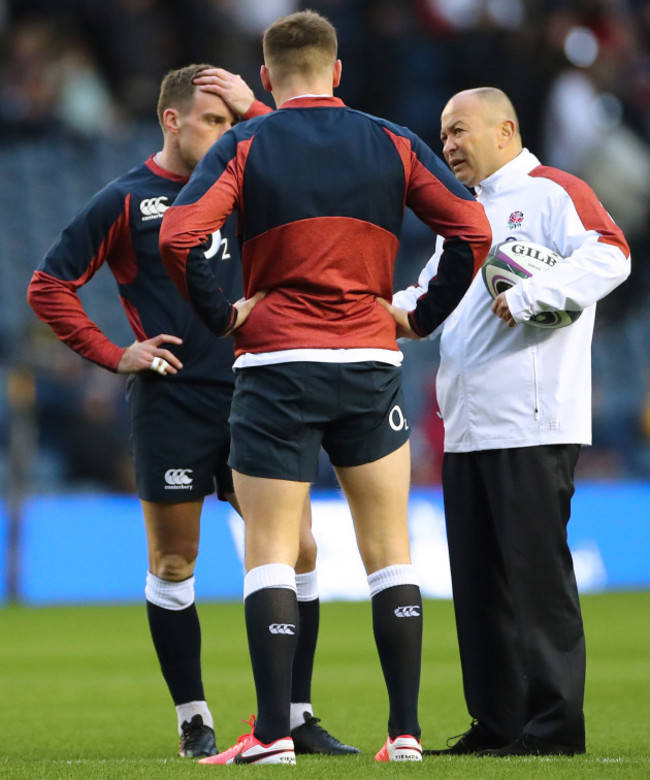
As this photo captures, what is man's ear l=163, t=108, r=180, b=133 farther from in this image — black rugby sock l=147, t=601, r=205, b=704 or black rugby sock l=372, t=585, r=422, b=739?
black rugby sock l=372, t=585, r=422, b=739

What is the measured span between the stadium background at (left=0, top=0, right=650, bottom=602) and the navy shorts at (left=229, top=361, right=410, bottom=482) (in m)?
8.53

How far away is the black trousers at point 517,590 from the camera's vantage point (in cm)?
453

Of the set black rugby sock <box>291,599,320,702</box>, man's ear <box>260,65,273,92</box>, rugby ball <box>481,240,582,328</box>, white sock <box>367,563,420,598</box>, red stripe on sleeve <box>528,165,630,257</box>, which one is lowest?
black rugby sock <box>291,599,320,702</box>

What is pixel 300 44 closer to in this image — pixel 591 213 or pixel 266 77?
pixel 266 77

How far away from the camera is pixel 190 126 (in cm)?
521

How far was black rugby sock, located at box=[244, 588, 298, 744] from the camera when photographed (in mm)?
4113

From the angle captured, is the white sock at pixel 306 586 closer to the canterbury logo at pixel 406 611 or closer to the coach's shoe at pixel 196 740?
the coach's shoe at pixel 196 740

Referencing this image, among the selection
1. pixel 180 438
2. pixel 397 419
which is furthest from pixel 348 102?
pixel 397 419

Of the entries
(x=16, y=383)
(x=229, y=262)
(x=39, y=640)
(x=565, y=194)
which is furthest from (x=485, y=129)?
(x=16, y=383)

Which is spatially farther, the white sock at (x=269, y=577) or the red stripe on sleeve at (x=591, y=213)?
the red stripe on sleeve at (x=591, y=213)

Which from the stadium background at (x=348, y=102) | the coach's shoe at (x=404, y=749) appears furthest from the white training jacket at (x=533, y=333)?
the stadium background at (x=348, y=102)

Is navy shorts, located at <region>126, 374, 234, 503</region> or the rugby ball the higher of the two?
the rugby ball

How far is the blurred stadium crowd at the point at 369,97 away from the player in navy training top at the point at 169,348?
8.56 meters

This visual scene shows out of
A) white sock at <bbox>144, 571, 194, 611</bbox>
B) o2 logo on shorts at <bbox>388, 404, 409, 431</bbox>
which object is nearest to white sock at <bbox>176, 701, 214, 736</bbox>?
white sock at <bbox>144, 571, 194, 611</bbox>
